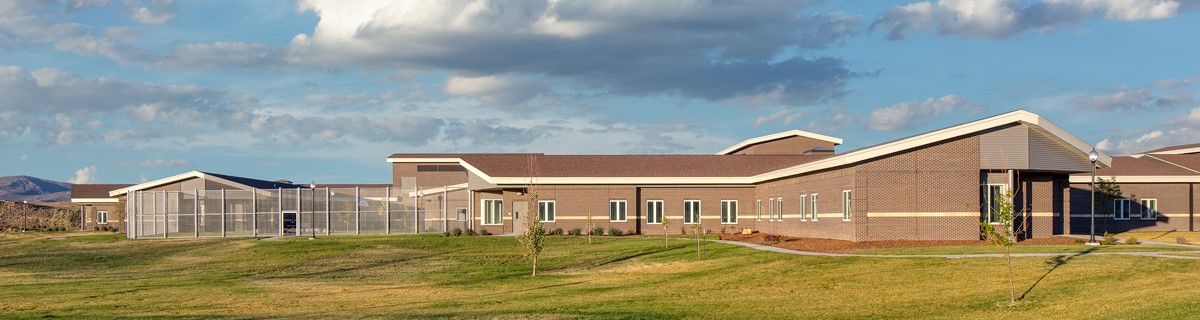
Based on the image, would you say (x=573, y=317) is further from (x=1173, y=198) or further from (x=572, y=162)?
(x=1173, y=198)

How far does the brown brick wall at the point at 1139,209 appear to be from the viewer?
61219 millimetres

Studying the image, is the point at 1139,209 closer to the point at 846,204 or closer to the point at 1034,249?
the point at 846,204

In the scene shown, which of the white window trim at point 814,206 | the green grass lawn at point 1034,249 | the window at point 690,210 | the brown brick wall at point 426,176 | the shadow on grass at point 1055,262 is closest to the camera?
the shadow on grass at point 1055,262

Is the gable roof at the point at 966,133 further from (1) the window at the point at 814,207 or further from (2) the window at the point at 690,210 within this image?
(2) the window at the point at 690,210

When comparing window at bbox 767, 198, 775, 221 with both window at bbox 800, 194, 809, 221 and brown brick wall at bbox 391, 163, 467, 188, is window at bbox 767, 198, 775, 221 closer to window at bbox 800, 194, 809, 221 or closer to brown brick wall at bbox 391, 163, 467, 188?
window at bbox 800, 194, 809, 221

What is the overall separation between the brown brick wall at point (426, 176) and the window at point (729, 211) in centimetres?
3315

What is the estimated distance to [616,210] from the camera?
60.9 meters

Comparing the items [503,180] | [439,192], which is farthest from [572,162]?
[439,192]

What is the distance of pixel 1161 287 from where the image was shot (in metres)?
25.1

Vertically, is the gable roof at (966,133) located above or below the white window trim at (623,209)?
above

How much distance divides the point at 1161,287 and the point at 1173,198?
4073cm

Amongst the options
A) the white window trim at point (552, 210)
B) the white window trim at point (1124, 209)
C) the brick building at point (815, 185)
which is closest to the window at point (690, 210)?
the brick building at point (815, 185)

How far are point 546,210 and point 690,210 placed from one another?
7.90 metres

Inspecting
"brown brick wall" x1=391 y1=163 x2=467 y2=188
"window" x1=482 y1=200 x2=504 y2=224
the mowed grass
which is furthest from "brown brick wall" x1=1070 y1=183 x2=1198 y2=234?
"brown brick wall" x1=391 y1=163 x2=467 y2=188
